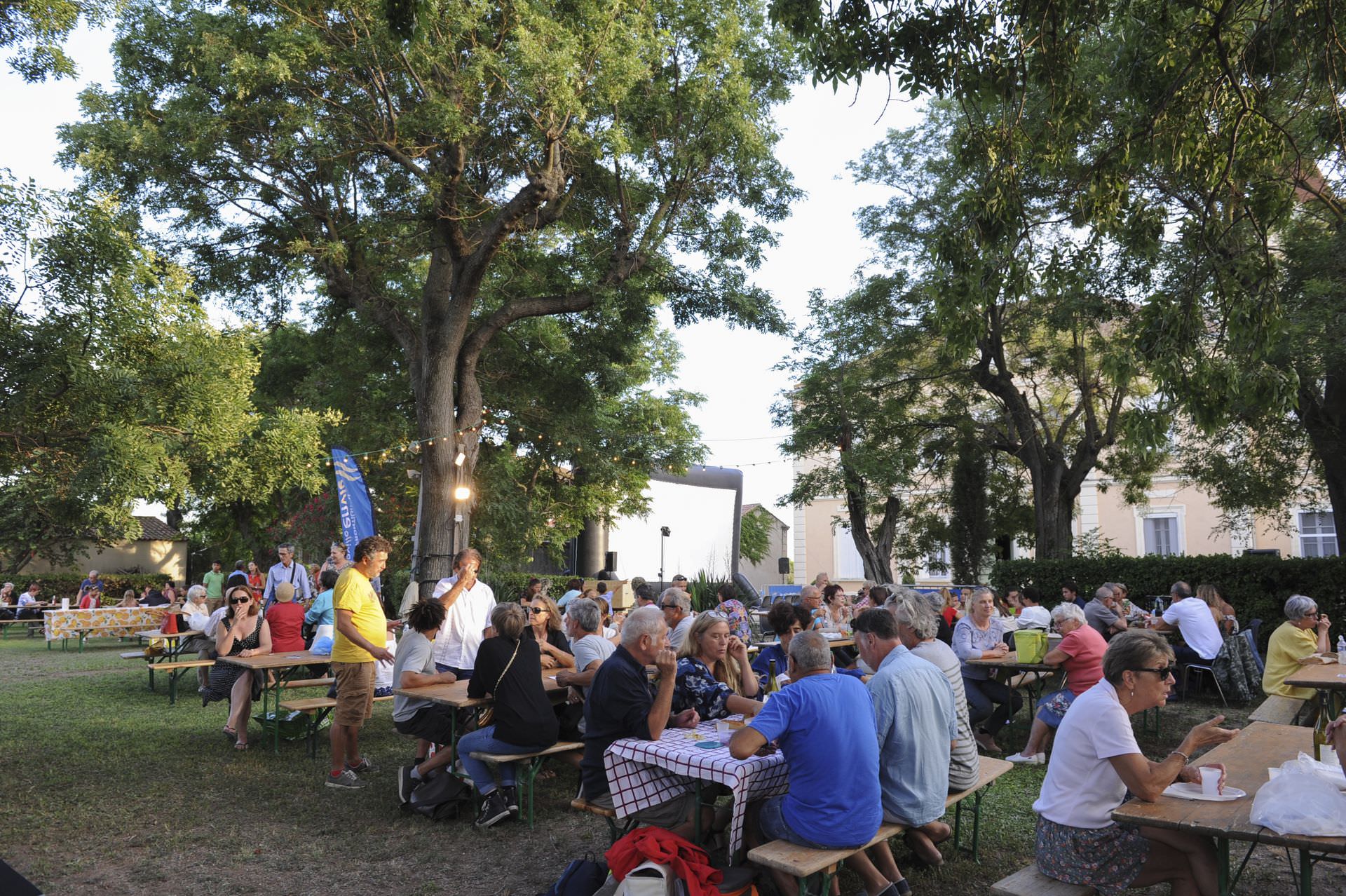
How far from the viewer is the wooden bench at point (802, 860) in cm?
347

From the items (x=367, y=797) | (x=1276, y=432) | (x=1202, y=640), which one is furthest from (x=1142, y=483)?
(x=367, y=797)

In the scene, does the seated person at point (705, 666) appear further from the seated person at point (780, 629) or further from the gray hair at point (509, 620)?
the seated person at point (780, 629)

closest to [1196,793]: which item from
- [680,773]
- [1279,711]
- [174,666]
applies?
[680,773]

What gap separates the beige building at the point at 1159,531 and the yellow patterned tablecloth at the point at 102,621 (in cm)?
1767

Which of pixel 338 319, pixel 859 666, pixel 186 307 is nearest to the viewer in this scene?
pixel 186 307

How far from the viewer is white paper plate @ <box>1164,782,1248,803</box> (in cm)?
334

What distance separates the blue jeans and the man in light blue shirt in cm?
233

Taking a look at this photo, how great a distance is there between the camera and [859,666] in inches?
288

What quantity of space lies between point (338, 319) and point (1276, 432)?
17175mm

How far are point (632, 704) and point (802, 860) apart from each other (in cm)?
125

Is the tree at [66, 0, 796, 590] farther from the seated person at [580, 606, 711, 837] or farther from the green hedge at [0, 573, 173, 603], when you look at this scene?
the green hedge at [0, 573, 173, 603]

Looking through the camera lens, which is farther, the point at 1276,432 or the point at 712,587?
the point at 712,587

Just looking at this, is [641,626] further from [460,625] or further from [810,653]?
[460,625]

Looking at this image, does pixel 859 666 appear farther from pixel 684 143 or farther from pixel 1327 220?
pixel 1327 220
